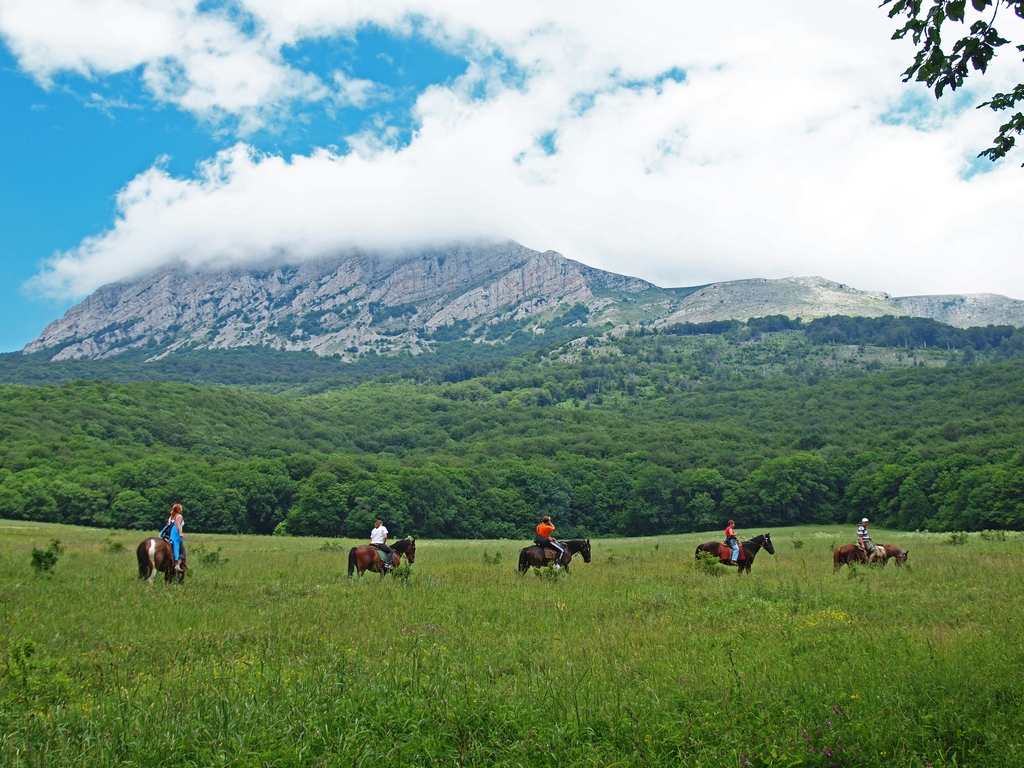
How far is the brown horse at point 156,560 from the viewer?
54.5 ft

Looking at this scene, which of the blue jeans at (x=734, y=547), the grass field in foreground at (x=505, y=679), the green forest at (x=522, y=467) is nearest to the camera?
the grass field in foreground at (x=505, y=679)

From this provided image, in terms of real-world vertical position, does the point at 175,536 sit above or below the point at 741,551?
above

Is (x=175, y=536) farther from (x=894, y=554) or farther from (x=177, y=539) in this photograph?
(x=894, y=554)

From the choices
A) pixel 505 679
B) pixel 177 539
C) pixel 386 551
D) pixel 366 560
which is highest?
pixel 177 539

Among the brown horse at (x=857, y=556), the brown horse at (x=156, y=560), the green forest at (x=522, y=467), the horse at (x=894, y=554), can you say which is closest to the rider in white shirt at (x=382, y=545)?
the brown horse at (x=156, y=560)

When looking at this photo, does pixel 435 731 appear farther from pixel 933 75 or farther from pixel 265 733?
pixel 933 75

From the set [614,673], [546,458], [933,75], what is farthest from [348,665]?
[546,458]

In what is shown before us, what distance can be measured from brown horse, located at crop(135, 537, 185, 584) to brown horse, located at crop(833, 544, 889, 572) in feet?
66.8

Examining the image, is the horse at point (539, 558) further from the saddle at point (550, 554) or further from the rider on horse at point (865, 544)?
the rider on horse at point (865, 544)

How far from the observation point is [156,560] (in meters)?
16.7

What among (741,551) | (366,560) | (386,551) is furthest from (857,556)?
(366,560)

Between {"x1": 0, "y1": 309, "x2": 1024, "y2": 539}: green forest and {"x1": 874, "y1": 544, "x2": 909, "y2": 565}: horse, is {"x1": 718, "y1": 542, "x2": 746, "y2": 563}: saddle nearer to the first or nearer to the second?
{"x1": 874, "y1": 544, "x2": 909, "y2": 565}: horse

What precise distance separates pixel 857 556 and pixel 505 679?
19.2m

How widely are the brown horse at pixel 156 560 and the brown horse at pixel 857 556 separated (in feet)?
66.8
